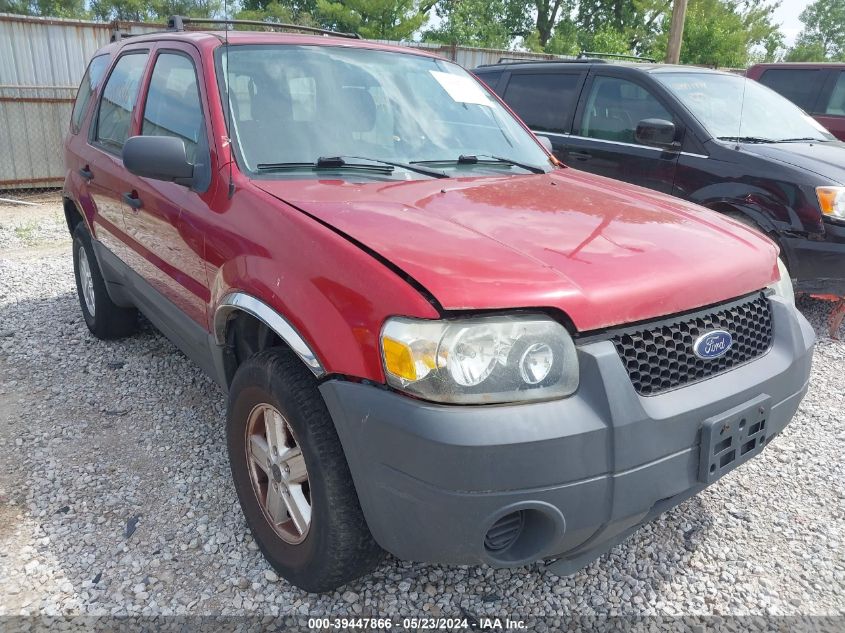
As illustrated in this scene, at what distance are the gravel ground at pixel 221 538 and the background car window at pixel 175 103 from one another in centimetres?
144

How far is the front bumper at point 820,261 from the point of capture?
4598 mm

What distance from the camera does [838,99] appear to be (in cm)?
841

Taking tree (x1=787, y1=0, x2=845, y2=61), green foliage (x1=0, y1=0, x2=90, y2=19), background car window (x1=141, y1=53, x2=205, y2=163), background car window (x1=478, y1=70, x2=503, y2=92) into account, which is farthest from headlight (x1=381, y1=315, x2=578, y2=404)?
tree (x1=787, y1=0, x2=845, y2=61)

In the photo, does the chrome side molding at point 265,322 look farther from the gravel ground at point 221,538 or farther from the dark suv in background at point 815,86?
the dark suv in background at point 815,86

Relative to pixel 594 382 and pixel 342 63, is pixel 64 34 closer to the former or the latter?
pixel 342 63

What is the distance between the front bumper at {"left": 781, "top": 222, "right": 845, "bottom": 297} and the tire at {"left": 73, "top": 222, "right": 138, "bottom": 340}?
455cm

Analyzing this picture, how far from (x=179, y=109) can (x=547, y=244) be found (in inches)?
74.5

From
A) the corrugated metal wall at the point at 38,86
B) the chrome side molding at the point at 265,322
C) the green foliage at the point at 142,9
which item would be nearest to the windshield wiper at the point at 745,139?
the chrome side molding at the point at 265,322

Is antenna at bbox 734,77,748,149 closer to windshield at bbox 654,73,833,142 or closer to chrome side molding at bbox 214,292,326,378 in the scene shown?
windshield at bbox 654,73,833,142

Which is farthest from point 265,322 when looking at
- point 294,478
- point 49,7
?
point 49,7

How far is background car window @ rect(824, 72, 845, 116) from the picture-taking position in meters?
8.30

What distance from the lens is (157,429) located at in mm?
3418

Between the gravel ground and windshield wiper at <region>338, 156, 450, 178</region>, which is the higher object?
windshield wiper at <region>338, 156, 450, 178</region>

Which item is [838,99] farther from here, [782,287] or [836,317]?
[782,287]
